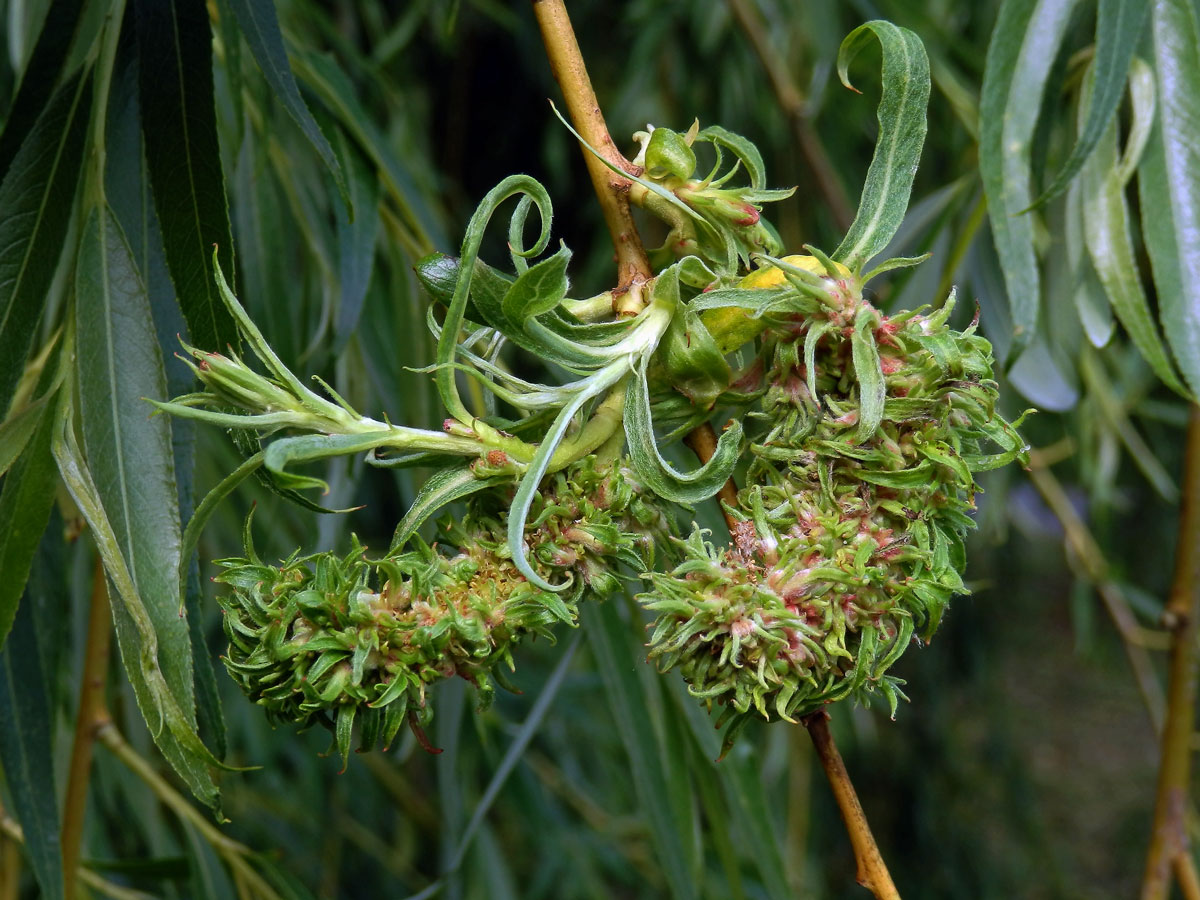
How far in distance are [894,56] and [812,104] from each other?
2.86 feet

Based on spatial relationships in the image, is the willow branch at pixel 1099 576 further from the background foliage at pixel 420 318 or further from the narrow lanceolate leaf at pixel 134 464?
the narrow lanceolate leaf at pixel 134 464

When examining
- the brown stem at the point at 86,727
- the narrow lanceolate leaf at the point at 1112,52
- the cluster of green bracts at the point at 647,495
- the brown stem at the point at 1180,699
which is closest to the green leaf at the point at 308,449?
the cluster of green bracts at the point at 647,495

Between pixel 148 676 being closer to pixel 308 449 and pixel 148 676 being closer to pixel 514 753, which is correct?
pixel 308 449

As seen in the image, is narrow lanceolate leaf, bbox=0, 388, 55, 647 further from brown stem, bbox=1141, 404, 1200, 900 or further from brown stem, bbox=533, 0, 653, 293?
brown stem, bbox=1141, 404, 1200, 900

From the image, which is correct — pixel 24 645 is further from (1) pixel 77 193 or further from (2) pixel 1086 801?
(2) pixel 1086 801

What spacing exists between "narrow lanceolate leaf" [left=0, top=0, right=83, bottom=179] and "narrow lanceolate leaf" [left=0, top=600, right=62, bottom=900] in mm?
278

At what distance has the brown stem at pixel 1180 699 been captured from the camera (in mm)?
917

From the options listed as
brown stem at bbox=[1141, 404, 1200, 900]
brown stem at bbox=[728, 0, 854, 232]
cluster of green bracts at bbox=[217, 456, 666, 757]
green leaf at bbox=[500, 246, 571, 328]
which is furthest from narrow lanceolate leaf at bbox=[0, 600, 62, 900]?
brown stem at bbox=[728, 0, 854, 232]

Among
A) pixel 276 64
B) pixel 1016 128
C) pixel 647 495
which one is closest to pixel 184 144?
pixel 276 64

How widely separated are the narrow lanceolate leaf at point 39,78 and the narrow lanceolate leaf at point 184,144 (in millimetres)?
55

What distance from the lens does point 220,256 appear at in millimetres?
547

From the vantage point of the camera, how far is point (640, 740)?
857mm

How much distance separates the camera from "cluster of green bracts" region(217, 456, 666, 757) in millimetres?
434

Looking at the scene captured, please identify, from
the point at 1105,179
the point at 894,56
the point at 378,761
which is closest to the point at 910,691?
the point at 378,761
